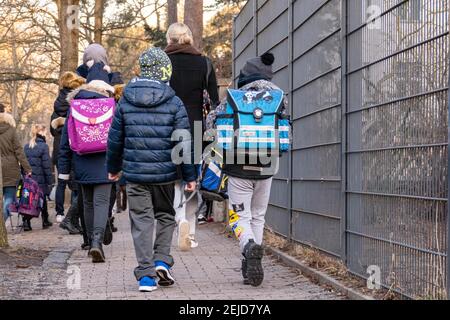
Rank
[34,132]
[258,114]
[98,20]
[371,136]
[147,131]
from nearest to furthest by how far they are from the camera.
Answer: [371,136] < [147,131] < [258,114] < [34,132] < [98,20]

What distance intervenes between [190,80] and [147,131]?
258 centimetres

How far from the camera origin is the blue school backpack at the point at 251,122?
22.1 ft

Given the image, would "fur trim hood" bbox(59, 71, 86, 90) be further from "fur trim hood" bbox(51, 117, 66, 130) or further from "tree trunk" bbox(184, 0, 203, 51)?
"tree trunk" bbox(184, 0, 203, 51)

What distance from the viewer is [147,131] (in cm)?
649

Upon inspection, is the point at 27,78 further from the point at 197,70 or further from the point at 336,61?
the point at 336,61

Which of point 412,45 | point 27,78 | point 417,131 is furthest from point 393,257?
point 27,78

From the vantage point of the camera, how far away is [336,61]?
715 centimetres

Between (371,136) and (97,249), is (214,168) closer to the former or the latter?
(97,249)

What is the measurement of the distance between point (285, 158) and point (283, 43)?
1289 mm

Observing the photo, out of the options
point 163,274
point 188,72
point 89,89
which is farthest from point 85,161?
point 163,274

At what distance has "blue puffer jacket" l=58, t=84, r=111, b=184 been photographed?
8453 millimetres

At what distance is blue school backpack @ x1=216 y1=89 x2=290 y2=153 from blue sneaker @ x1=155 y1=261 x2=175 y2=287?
41.8 inches

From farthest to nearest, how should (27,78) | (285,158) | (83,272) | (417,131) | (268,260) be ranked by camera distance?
1. (27,78)
2. (285,158)
3. (268,260)
4. (83,272)
5. (417,131)

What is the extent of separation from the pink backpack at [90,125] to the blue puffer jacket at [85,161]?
110mm
